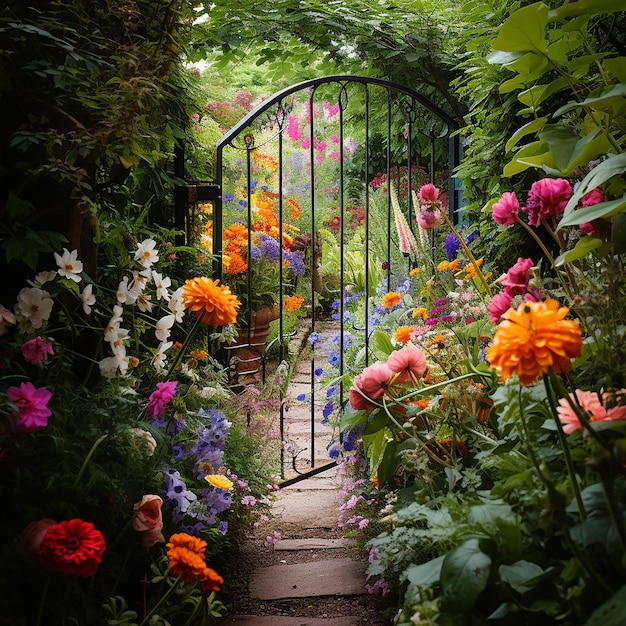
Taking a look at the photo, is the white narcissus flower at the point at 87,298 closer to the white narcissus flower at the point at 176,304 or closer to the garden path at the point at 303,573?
the white narcissus flower at the point at 176,304

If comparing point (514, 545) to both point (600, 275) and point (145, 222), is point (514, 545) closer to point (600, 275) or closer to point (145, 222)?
point (600, 275)

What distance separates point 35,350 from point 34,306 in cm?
13

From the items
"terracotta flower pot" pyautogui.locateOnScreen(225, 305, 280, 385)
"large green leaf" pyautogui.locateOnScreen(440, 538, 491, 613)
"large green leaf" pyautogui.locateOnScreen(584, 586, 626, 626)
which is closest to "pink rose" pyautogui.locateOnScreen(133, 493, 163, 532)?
"large green leaf" pyautogui.locateOnScreen(440, 538, 491, 613)

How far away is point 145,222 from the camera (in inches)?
106

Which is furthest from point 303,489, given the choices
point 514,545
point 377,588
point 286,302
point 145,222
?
point 514,545

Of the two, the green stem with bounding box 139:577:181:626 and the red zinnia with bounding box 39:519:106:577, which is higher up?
the red zinnia with bounding box 39:519:106:577

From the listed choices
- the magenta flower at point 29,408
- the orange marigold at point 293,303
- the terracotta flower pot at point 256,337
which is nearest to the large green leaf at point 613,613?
the magenta flower at point 29,408

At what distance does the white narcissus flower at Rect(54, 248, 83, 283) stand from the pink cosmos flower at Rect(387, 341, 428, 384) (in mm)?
801

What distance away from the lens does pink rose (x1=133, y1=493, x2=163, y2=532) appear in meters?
1.63

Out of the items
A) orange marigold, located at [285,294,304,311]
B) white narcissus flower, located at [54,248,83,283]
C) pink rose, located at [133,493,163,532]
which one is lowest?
orange marigold, located at [285,294,304,311]

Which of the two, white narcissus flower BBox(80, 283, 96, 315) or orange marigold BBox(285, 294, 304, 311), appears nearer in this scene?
white narcissus flower BBox(80, 283, 96, 315)

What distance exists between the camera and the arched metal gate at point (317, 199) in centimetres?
308

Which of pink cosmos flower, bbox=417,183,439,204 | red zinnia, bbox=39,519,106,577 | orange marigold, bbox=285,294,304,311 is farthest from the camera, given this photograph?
orange marigold, bbox=285,294,304,311

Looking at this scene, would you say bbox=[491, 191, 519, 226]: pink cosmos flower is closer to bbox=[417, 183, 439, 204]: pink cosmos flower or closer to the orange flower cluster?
bbox=[417, 183, 439, 204]: pink cosmos flower
